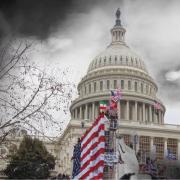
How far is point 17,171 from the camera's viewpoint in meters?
55.5

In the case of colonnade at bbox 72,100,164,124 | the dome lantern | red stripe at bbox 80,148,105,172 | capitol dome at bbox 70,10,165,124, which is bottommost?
red stripe at bbox 80,148,105,172

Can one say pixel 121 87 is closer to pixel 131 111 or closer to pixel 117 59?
pixel 131 111

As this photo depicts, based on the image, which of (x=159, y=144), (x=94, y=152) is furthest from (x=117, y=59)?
(x=94, y=152)

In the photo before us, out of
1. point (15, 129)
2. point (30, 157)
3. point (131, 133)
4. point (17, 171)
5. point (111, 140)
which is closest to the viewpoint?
point (15, 129)

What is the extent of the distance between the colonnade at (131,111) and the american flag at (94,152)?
80881 millimetres

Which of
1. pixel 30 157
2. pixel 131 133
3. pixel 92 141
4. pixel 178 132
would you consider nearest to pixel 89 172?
pixel 92 141

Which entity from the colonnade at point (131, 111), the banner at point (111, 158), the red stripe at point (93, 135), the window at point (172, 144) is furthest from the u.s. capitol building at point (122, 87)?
the red stripe at point (93, 135)

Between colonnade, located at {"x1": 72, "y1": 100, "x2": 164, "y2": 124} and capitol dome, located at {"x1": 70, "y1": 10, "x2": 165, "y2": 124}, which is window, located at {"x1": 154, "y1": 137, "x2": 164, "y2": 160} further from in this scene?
colonnade, located at {"x1": 72, "y1": 100, "x2": 164, "y2": 124}

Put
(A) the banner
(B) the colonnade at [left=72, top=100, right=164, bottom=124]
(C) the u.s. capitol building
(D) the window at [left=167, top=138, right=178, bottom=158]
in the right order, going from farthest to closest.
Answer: (C) the u.s. capitol building → (B) the colonnade at [left=72, top=100, right=164, bottom=124] → (D) the window at [left=167, top=138, right=178, bottom=158] → (A) the banner

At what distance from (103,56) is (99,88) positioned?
33.8 feet

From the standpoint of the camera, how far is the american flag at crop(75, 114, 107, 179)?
671 inches

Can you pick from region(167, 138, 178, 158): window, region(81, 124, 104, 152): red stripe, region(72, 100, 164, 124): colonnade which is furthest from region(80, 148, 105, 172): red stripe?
region(72, 100, 164, 124): colonnade

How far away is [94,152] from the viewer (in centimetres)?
1784

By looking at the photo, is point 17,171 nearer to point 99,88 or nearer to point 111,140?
point 111,140
